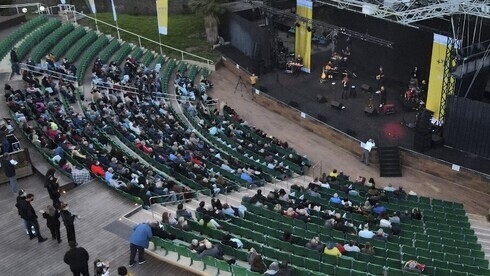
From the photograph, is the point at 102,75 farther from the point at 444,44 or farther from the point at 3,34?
the point at 444,44

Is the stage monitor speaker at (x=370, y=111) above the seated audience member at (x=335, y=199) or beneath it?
beneath

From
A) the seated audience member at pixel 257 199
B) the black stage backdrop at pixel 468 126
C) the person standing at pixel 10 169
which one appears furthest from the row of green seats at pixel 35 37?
the black stage backdrop at pixel 468 126

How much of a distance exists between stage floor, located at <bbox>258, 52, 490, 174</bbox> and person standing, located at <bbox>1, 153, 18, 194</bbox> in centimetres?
1525

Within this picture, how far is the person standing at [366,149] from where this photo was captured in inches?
976

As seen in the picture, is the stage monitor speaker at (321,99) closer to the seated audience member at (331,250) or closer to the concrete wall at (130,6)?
the seated audience member at (331,250)

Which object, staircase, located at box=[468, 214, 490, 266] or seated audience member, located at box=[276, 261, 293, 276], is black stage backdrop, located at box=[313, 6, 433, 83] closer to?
staircase, located at box=[468, 214, 490, 266]

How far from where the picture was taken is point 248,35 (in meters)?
35.6

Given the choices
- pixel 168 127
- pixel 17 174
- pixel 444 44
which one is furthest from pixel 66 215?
pixel 444 44

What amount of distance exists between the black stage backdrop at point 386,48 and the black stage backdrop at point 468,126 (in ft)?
18.0

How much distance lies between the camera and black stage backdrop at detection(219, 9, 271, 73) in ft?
112

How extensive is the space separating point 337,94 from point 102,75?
1239cm

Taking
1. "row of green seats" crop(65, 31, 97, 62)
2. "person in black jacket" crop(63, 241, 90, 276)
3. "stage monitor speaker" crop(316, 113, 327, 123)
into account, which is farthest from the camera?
"row of green seats" crop(65, 31, 97, 62)

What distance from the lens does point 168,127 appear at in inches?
922

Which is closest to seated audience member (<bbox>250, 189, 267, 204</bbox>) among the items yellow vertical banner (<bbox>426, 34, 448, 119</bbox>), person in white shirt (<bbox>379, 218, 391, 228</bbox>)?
person in white shirt (<bbox>379, 218, 391, 228</bbox>)
